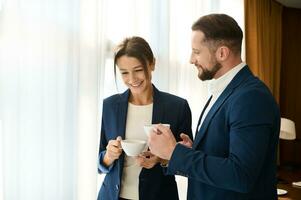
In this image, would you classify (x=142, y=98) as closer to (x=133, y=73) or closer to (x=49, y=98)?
(x=133, y=73)

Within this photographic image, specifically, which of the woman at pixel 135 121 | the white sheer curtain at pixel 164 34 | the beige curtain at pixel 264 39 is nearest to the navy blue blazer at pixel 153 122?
the woman at pixel 135 121

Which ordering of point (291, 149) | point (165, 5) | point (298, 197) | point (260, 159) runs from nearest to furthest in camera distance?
point (260, 159) → point (165, 5) → point (298, 197) → point (291, 149)

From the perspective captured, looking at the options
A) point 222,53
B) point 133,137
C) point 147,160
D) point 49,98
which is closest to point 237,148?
point 222,53

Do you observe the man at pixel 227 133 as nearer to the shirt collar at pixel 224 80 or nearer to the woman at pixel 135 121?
the shirt collar at pixel 224 80

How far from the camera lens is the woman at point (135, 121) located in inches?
62.7

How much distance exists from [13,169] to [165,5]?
56.7 inches

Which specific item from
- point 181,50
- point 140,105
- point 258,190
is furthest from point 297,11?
point 258,190

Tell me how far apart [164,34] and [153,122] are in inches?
39.3

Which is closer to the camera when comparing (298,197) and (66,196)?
(66,196)

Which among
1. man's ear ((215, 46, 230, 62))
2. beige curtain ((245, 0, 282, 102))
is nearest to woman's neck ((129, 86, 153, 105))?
man's ear ((215, 46, 230, 62))

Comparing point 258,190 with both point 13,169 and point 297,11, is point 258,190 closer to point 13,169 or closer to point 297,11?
point 13,169

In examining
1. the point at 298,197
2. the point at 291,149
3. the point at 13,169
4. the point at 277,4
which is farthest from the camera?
the point at 291,149

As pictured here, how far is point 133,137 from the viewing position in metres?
1.62

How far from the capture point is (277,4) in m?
4.77
